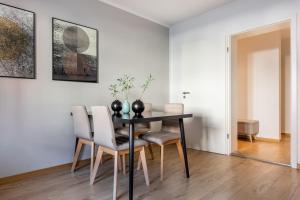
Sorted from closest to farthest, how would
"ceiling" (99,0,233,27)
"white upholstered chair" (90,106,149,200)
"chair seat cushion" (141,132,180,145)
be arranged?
"white upholstered chair" (90,106,149,200)
"chair seat cushion" (141,132,180,145)
"ceiling" (99,0,233,27)

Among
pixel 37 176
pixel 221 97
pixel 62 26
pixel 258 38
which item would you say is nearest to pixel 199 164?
pixel 221 97

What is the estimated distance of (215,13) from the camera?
3.55m

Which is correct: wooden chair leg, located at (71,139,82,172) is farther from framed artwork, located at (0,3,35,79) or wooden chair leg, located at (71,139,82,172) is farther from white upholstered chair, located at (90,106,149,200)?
framed artwork, located at (0,3,35,79)

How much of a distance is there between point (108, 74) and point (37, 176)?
1702mm

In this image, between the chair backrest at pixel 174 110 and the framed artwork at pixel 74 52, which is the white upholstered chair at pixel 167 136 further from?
the framed artwork at pixel 74 52

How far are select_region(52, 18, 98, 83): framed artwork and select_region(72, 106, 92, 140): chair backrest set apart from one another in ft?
1.92

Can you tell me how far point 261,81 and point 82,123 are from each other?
13.0 feet

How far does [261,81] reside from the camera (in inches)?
179

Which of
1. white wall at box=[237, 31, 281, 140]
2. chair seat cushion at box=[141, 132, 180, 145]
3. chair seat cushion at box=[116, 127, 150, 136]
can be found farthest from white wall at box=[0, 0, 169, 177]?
white wall at box=[237, 31, 281, 140]

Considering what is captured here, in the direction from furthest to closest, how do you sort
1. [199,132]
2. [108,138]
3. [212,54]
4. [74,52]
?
1. [199,132]
2. [212,54]
3. [74,52]
4. [108,138]

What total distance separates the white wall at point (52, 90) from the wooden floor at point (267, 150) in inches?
88.0

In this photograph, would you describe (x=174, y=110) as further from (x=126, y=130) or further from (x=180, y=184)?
(x=180, y=184)

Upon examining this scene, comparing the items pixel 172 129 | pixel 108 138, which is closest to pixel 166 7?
pixel 172 129

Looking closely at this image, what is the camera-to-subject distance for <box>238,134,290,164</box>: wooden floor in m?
3.13
